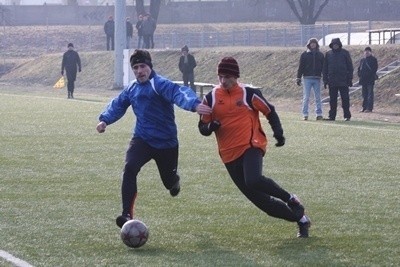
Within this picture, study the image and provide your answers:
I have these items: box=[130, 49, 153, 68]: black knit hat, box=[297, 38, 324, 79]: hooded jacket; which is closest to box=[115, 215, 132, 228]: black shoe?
box=[130, 49, 153, 68]: black knit hat

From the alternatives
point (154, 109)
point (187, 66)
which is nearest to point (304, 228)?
point (154, 109)

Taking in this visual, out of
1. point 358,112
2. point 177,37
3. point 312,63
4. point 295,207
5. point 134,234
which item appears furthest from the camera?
point 177,37

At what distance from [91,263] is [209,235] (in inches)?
62.5

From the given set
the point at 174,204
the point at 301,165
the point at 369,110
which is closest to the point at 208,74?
the point at 369,110

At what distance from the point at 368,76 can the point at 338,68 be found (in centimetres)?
474

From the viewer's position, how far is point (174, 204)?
38.7 feet

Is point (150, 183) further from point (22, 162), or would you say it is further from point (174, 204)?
point (22, 162)

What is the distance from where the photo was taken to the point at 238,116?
9453 millimetres

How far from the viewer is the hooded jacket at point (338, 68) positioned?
80.2 feet

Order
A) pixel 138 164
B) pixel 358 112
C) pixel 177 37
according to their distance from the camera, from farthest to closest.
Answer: pixel 177 37 → pixel 358 112 → pixel 138 164

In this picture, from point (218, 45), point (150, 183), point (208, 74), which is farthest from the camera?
point (218, 45)

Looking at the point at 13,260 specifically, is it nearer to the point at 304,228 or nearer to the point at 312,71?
the point at 304,228

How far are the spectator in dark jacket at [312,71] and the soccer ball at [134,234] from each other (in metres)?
15.8

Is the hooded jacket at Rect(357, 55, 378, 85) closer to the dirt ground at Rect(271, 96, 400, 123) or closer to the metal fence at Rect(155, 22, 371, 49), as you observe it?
the dirt ground at Rect(271, 96, 400, 123)
